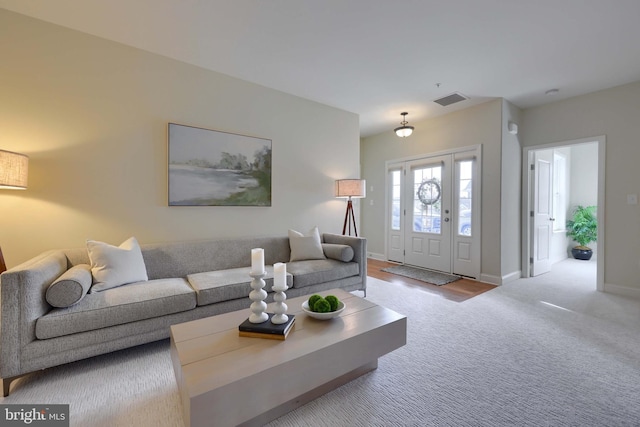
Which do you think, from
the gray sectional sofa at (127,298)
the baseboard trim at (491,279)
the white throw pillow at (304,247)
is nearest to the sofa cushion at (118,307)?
the gray sectional sofa at (127,298)

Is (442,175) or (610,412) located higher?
(442,175)

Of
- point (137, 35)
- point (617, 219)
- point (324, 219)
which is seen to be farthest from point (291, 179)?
point (617, 219)

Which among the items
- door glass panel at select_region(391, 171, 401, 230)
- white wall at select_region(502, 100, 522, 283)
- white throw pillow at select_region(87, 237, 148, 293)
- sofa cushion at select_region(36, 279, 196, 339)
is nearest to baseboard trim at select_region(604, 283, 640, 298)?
white wall at select_region(502, 100, 522, 283)

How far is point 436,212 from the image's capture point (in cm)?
457

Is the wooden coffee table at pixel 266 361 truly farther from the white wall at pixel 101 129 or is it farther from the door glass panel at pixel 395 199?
the door glass panel at pixel 395 199

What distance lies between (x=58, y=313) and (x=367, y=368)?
197 cm

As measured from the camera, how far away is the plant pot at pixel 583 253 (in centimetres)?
538

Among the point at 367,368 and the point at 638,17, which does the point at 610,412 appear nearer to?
the point at 367,368

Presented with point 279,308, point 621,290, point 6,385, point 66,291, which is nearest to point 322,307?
point 279,308

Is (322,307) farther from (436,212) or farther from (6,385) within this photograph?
(436,212)

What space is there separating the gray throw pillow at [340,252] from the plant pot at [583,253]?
5419mm

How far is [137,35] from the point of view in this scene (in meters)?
2.41

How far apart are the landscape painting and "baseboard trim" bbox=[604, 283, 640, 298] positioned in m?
4.47

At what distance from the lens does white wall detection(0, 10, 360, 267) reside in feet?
7.14
